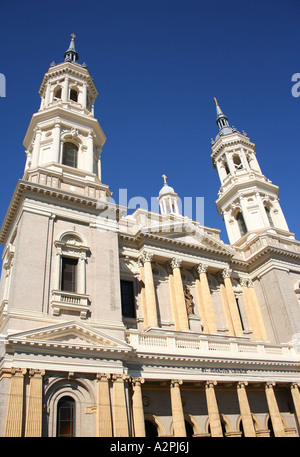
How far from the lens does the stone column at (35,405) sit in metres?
15.9

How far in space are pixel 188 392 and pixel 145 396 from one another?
3057mm

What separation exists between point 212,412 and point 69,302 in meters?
10.1

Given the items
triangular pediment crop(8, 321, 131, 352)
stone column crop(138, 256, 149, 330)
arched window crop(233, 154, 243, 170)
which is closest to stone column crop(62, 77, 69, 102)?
stone column crop(138, 256, 149, 330)

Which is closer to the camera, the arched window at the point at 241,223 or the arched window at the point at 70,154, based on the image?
the arched window at the point at 70,154

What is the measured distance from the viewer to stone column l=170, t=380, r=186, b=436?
65.8 feet

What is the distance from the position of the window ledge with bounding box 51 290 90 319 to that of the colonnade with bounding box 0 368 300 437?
3.47 metres

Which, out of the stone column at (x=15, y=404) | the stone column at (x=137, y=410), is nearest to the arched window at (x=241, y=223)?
the stone column at (x=137, y=410)

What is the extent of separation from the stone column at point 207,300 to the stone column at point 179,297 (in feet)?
6.34

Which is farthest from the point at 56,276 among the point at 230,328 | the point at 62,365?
the point at 230,328

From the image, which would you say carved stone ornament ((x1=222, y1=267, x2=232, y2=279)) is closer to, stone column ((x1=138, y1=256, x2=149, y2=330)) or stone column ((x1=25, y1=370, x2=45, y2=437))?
stone column ((x1=138, y1=256, x2=149, y2=330))

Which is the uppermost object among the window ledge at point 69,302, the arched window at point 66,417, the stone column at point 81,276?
the stone column at point 81,276

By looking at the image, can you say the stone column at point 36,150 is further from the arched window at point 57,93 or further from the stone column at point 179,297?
the stone column at point 179,297

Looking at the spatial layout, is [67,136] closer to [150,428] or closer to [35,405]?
[35,405]

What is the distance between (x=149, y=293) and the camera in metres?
26.2
